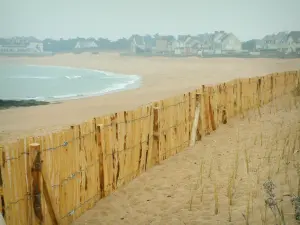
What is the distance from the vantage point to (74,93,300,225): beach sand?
14.4 feet

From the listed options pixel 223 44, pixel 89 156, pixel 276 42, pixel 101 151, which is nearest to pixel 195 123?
pixel 101 151

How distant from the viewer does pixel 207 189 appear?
17.3 ft

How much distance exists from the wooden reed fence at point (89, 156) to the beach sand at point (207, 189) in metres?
0.24

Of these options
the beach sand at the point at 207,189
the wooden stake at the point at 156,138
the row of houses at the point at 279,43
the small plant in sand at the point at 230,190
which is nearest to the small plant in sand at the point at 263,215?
the beach sand at the point at 207,189

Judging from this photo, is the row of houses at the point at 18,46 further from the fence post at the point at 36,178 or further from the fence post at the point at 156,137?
the fence post at the point at 36,178

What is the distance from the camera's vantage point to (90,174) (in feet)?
16.0

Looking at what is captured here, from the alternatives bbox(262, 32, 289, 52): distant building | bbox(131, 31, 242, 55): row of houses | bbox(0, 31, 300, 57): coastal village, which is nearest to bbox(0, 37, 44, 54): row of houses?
bbox(0, 31, 300, 57): coastal village

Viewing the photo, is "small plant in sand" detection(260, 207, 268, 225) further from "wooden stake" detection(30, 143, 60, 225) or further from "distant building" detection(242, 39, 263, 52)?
"distant building" detection(242, 39, 263, 52)

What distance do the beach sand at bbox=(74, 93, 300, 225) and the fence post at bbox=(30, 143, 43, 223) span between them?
871 millimetres

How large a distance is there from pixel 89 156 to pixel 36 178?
1064 mm

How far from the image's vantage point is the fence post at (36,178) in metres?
3.79

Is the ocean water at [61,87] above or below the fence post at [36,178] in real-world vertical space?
below

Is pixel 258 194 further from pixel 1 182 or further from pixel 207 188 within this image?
pixel 1 182

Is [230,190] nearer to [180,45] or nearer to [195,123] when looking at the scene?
[195,123]
